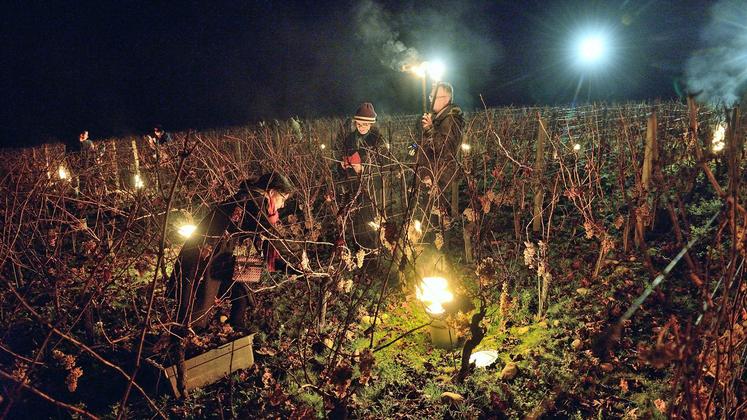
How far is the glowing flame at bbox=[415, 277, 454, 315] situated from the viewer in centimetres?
338

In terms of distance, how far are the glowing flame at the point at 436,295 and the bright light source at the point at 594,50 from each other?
5529 cm

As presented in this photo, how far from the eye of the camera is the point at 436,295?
3406 mm

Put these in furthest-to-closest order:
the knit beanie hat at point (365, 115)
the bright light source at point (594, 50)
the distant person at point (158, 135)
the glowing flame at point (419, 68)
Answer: the bright light source at point (594, 50) → the knit beanie hat at point (365, 115) → the glowing flame at point (419, 68) → the distant person at point (158, 135)

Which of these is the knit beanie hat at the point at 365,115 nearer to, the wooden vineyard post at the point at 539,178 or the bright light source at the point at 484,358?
the wooden vineyard post at the point at 539,178

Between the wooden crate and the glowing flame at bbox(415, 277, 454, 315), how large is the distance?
1.56 meters

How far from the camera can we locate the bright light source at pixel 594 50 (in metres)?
48.2

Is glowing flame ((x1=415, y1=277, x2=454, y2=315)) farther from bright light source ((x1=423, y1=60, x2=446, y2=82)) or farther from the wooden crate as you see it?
bright light source ((x1=423, y1=60, x2=446, y2=82))

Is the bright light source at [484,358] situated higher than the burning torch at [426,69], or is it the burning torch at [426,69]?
the burning torch at [426,69]

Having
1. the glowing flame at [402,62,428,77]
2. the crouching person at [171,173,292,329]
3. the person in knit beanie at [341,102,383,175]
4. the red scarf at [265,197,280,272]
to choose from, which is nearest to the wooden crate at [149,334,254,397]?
the crouching person at [171,173,292,329]

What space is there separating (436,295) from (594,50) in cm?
5584

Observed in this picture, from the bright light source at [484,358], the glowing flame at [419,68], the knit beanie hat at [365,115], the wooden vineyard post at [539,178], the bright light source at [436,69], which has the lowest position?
the bright light source at [484,358]

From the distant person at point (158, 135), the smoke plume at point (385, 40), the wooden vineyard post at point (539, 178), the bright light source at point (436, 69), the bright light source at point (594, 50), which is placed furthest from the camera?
the bright light source at point (594, 50)

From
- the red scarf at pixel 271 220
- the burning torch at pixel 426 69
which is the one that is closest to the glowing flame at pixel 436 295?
the red scarf at pixel 271 220

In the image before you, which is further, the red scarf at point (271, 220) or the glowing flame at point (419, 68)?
the glowing flame at point (419, 68)
